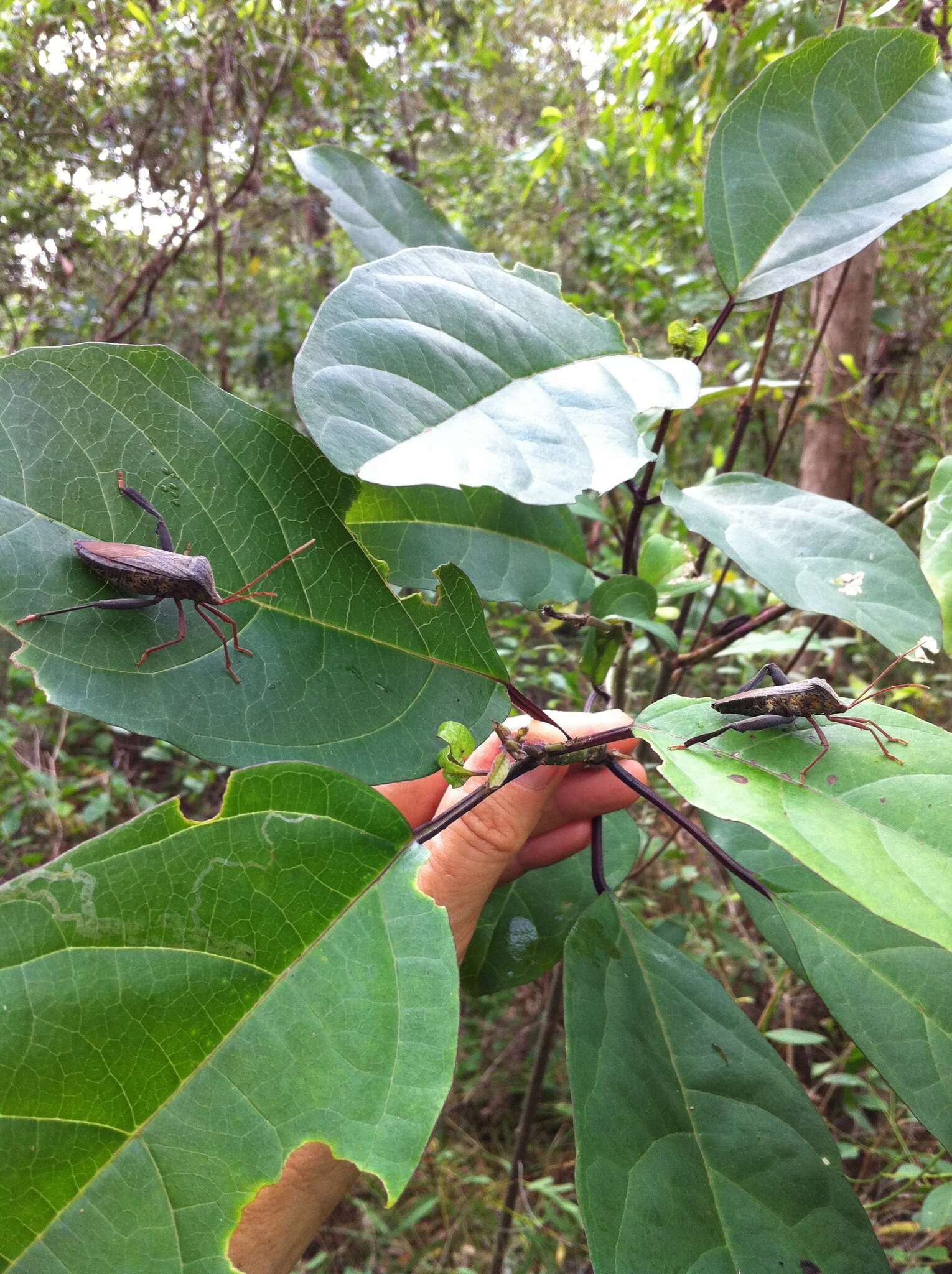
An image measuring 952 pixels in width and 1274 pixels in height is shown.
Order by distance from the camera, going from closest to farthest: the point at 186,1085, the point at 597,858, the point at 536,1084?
the point at 186,1085 < the point at 597,858 < the point at 536,1084

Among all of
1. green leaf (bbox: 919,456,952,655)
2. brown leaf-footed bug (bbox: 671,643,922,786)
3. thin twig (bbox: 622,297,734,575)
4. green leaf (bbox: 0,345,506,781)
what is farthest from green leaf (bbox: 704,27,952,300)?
green leaf (bbox: 0,345,506,781)

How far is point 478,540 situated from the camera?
3.61ft

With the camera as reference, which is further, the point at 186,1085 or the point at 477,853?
the point at 477,853

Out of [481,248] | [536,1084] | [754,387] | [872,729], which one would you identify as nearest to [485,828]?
[872,729]

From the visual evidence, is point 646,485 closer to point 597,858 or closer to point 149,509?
point 597,858

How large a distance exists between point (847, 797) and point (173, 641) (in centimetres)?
68

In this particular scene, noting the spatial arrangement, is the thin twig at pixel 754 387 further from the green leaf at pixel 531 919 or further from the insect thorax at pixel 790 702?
the green leaf at pixel 531 919

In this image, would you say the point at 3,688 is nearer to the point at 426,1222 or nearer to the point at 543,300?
the point at 426,1222

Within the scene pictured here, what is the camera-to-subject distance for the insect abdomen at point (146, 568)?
772mm

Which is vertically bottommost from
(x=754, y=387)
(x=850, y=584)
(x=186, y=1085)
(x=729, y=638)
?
(x=186, y=1085)

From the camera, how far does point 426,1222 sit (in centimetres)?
282

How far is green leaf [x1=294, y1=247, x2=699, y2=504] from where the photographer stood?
28.7 inches

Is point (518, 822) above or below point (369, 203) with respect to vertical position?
below

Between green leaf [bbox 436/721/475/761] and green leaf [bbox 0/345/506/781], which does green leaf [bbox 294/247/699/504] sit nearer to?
green leaf [bbox 0/345/506/781]
